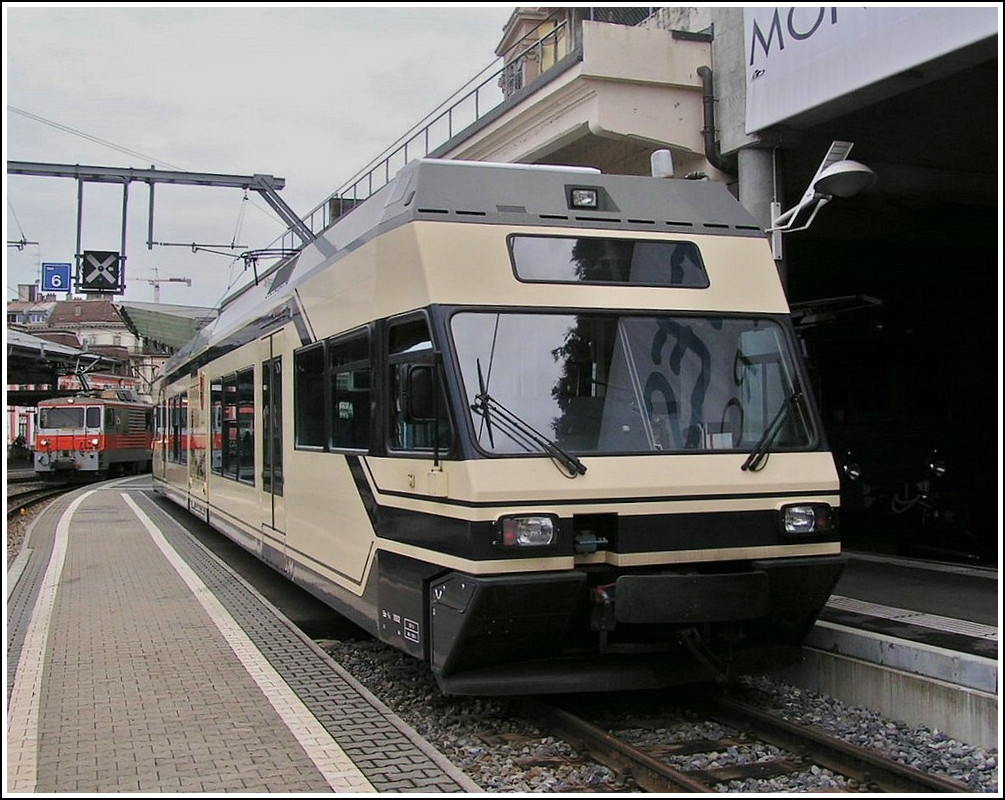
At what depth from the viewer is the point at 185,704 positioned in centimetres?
652

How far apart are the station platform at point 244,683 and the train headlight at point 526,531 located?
1150 millimetres

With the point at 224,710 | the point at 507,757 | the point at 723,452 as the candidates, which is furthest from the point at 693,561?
the point at 224,710

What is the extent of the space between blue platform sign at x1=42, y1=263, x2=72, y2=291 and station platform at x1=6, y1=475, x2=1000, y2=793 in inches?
558

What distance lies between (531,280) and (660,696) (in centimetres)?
285

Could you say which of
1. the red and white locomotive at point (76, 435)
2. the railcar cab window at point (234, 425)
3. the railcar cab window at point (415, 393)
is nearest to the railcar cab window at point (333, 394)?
the railcar cab window at point (415, 393)

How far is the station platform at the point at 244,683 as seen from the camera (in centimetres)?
521

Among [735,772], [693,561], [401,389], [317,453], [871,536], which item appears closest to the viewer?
[735,772]

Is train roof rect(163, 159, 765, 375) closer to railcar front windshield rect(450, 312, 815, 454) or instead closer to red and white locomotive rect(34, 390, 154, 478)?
railcar front windshield rect(450, 312, 815, 454)

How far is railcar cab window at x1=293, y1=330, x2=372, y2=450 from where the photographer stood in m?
7.10

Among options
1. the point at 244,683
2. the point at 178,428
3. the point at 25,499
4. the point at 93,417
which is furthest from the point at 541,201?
the point at 93,417

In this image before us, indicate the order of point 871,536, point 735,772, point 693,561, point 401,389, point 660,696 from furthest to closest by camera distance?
point 871,536, point 660,696, point 401,389, point 693,561, point 735,772

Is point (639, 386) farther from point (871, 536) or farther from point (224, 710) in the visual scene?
point (871, 536)

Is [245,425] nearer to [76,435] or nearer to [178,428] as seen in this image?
[178,428]

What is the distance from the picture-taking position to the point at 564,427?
6031mm
